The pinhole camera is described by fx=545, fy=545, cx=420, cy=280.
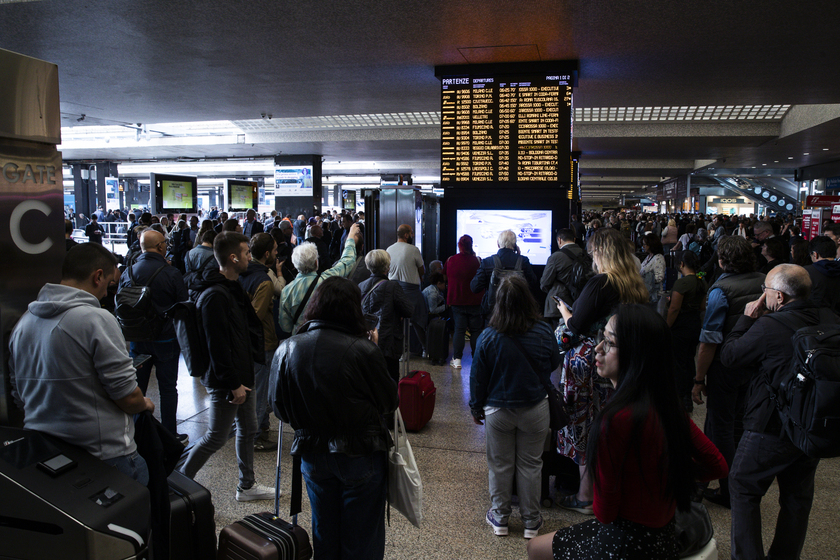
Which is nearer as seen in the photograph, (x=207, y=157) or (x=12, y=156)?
(x=12, y=156)

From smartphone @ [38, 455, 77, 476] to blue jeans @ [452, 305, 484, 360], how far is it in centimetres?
532

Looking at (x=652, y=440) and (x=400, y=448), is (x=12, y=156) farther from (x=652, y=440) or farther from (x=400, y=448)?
(x=652, y=440)

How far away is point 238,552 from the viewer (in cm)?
249

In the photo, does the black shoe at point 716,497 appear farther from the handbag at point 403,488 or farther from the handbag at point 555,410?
the handbag at point 403,488

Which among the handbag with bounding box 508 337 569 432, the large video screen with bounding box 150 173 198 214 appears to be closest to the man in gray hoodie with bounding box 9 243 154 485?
the handbag with bounding box 508 337 569 432

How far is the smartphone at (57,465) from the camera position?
1909 millimetres

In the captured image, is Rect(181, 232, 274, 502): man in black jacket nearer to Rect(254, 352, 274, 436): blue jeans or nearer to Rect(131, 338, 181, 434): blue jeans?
Rect(254, 352, 274, 436): blue jeans

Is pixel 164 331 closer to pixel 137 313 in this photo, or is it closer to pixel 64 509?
pixel 137 313

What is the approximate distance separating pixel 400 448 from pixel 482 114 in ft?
19.6

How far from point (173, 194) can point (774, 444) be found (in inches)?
706

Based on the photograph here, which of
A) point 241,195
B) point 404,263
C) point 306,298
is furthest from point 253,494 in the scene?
point 241,195

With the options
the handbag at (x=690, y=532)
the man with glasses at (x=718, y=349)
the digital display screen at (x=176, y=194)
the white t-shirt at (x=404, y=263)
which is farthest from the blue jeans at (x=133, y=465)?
the digital display screen at (x=176, y=194)

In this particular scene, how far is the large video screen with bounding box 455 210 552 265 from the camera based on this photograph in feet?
25.5

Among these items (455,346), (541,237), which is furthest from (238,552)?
(541,237)
